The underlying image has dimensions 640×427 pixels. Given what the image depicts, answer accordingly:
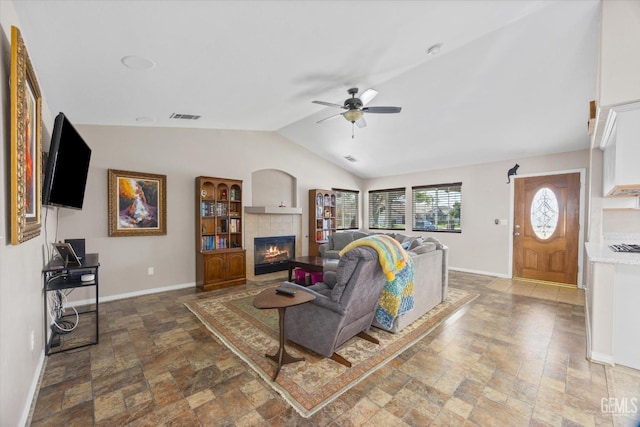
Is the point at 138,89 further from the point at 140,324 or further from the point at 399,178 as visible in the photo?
the point at 399,178

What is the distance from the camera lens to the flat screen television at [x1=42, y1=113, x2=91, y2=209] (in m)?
2.24

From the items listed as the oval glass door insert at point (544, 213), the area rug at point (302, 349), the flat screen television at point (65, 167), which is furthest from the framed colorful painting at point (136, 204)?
the oval glass door insert at point (544, 213)

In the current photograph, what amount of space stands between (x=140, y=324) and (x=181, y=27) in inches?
128

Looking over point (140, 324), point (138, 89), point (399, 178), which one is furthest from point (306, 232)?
point (138, 89)

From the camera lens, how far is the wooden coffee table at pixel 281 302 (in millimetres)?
2117

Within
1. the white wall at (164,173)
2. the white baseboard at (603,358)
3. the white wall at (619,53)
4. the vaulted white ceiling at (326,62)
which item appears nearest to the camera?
the vaulted white ceiling at (326,62)

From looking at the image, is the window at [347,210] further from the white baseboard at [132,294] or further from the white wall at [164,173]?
the white baseboard at [132,294]

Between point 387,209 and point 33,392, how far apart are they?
7.26 metres

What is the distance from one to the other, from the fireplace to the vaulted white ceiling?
2.56 metres

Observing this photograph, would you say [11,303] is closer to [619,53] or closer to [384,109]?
[384,109]

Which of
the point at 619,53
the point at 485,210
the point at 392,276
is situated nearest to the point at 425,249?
the point at 392,276

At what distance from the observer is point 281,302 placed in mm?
2164

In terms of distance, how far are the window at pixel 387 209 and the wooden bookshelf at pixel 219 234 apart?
4.18 m

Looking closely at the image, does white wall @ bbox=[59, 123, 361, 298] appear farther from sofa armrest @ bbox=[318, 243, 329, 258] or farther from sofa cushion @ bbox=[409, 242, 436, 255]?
sofa cushion @ bbox=[409, 242, 436, 255]
